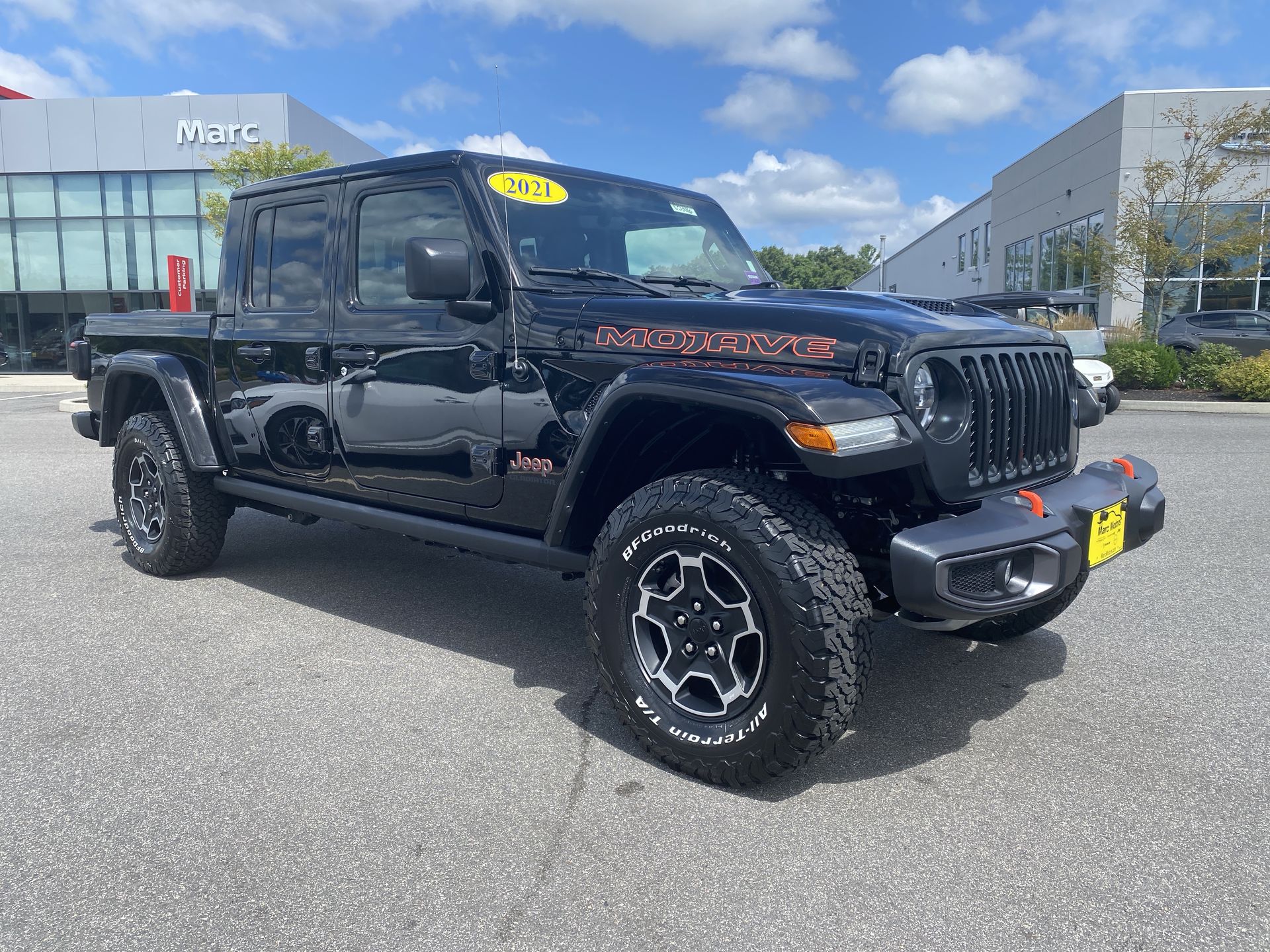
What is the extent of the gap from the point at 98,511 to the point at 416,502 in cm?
439

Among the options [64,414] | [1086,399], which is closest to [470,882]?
[1086,399]

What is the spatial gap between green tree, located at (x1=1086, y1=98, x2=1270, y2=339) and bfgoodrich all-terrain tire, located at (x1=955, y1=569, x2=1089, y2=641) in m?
18.9

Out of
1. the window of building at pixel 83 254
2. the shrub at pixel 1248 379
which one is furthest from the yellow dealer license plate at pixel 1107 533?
the window of building at pixel 83 254

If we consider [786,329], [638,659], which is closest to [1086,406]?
[786,329]

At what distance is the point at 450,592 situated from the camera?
15.8ft

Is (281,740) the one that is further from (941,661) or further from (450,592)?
(941,661)

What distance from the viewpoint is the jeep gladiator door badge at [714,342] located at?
278 centimetres

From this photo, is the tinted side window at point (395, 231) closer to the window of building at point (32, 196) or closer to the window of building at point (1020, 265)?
the window of building at point (32, 196)

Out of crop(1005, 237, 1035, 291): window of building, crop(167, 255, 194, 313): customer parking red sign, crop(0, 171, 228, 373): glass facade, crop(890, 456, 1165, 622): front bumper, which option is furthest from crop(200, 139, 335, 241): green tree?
crop(1005, 237, 1035, 291): window of building

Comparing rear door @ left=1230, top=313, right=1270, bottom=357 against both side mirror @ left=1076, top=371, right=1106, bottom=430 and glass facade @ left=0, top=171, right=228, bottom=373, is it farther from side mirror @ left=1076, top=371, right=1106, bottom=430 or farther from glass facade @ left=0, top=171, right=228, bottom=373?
glass facade @ left=0, top=171, right=228, bottom=373

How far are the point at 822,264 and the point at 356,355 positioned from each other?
99242 millimetres

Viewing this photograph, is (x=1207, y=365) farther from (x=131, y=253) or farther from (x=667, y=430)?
(x=131, y=253)

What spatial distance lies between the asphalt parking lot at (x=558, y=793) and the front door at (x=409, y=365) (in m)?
0.79

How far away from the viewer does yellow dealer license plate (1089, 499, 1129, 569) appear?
9.61 feet
